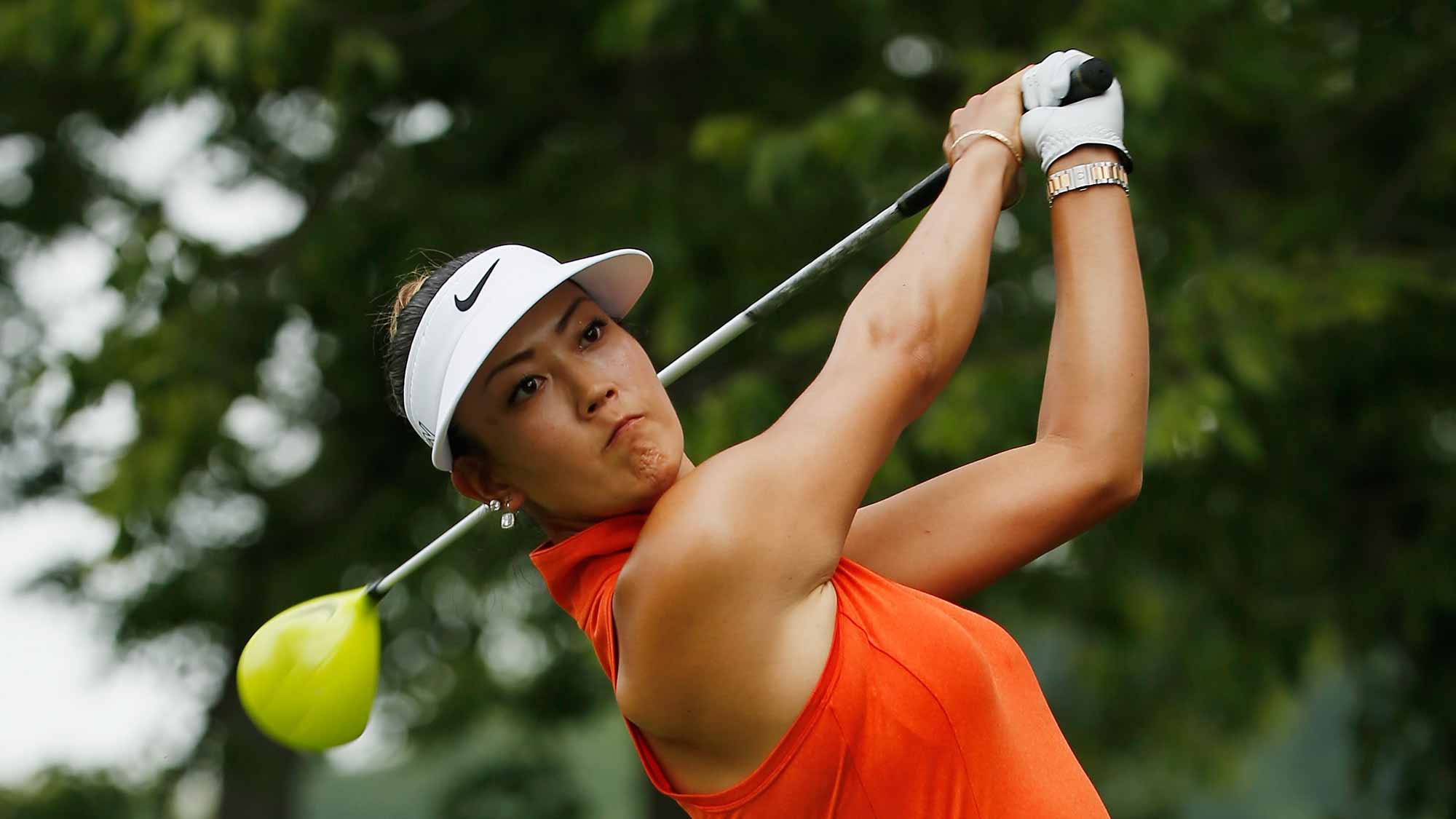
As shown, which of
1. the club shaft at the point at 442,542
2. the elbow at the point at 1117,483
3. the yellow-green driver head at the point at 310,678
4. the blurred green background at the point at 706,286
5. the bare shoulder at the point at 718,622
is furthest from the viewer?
the blurred green background at the point at 706,286

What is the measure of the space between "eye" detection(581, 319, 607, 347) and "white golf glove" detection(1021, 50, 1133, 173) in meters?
0.65

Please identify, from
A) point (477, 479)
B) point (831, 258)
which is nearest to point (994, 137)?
point (831, 258)

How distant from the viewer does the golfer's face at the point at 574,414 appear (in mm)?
2012

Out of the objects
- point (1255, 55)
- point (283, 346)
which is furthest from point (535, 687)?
point (1255, 55)

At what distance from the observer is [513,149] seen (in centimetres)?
714

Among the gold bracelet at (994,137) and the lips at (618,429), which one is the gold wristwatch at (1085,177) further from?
the lips at (618,429)

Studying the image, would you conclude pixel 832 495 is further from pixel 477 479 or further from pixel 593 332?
pixel 477 479

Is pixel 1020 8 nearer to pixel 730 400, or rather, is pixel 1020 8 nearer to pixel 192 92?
pixel 730 400

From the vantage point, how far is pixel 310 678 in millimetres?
2496

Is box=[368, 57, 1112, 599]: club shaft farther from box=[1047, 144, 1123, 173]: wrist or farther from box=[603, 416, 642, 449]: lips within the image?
box=[603, 416, 642, 449]: lips

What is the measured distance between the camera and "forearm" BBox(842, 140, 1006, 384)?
1974 millimetres

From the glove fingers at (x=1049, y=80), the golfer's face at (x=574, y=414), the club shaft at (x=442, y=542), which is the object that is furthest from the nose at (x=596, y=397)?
the glove fingers at (x=1049, y=80)

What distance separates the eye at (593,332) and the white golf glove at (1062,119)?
2.13 feet

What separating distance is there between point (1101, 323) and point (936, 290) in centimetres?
29
